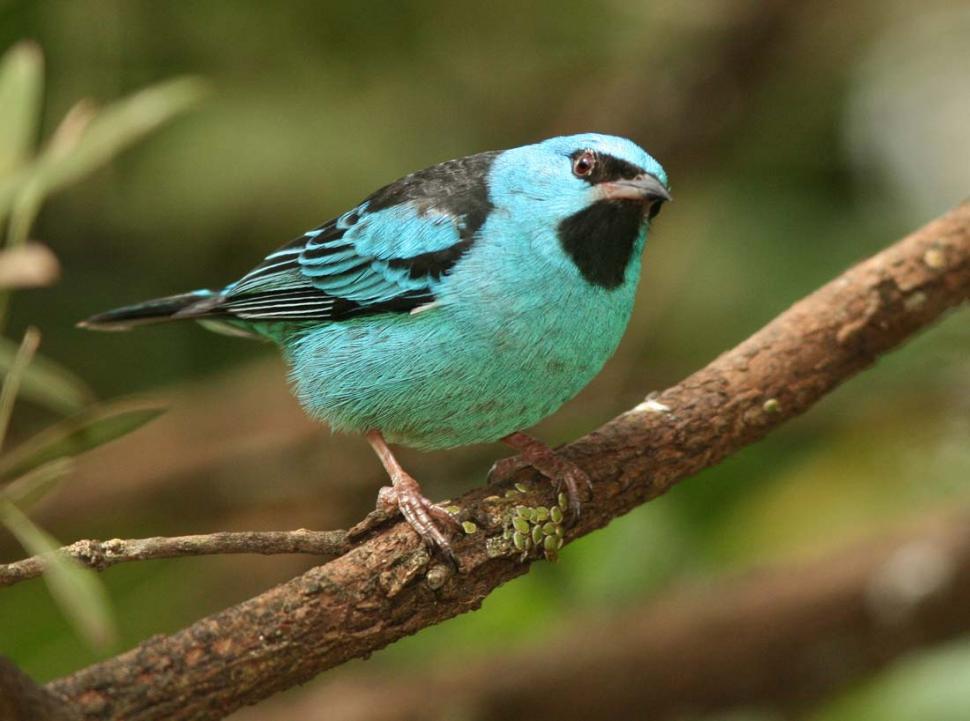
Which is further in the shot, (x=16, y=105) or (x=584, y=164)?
(x=584, y=164)

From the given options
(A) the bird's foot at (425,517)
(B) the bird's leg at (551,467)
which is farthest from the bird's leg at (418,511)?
(B) the bird's leg at (551,467)

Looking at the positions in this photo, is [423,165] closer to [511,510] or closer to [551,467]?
[551,467]

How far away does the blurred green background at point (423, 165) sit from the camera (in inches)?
217

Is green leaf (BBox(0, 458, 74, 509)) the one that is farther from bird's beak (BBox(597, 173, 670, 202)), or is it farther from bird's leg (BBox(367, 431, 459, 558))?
bird's beak (BBox(597, 173, 670, 202))

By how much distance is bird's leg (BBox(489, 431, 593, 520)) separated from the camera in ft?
11.4

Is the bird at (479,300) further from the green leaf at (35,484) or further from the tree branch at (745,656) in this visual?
the tree branch at (745,656)

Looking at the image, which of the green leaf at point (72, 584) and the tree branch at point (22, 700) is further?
the tree branch at point (22, 700)

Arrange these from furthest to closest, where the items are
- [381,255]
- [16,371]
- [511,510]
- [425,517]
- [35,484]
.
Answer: [381,255]
[511,510]
[425,517]
[35,484]
[16,371]

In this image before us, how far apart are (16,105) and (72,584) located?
1239mm

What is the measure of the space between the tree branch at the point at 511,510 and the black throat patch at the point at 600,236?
450 millimetres

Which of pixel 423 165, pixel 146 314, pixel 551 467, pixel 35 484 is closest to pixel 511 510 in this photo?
pixel 551 467

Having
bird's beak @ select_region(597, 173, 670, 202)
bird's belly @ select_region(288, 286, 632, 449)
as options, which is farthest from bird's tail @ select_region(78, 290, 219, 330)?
bird's beak @ select_region(597, 173, 670, 202)

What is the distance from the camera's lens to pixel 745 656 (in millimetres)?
5316

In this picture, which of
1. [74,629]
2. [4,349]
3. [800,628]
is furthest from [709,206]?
[4,349]
